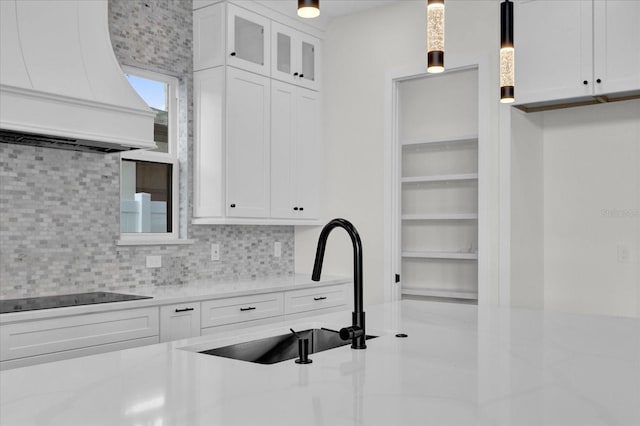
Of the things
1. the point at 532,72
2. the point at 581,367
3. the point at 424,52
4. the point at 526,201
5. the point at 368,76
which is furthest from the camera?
the point at 368,76

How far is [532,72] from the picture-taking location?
3.59 metres

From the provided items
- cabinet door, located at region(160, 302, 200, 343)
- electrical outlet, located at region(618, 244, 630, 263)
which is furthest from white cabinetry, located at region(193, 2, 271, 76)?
electrical outlet, located at region(618, 244, 630, 263)

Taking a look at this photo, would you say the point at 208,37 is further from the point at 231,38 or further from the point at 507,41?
the point at 507,41

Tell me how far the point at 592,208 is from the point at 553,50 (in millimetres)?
1072

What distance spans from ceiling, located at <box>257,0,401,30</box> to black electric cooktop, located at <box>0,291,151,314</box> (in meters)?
2.26

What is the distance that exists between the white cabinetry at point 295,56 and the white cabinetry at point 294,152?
7 cm

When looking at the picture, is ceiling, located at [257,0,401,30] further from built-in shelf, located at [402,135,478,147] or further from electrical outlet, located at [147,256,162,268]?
electrical outlet, located at [147,256,162,268]

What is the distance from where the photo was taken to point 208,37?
408 cm

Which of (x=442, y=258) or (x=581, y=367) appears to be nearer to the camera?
(x=581, y=367)

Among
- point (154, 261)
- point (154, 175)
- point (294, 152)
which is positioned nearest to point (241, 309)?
point (154, 261)

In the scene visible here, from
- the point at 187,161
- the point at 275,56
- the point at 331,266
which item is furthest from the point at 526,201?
the point at 187,161

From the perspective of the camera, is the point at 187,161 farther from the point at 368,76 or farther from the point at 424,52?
the point at 424,52

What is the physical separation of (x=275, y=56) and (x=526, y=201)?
2015 millimetres

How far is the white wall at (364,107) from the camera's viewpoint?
430 cm
